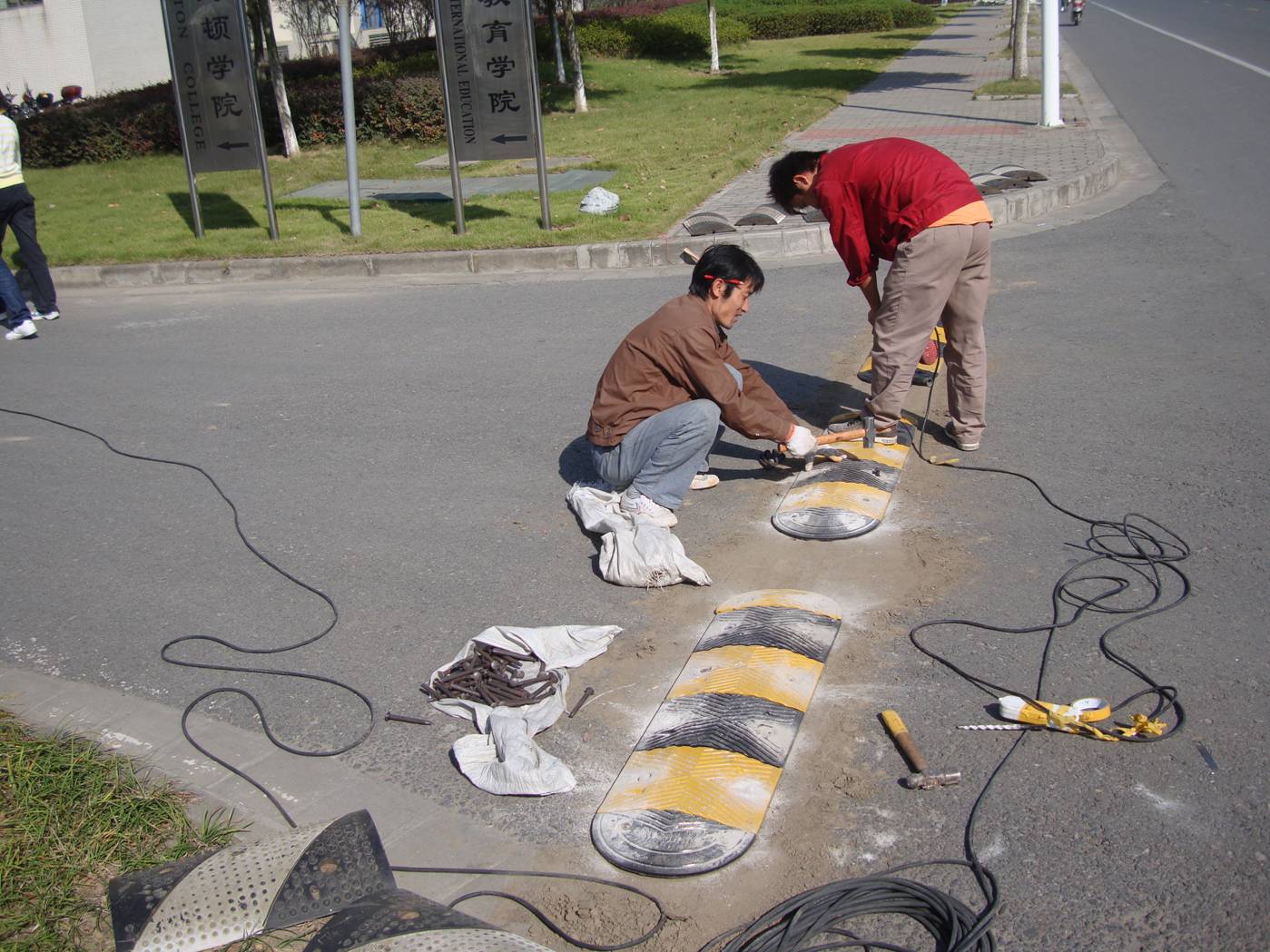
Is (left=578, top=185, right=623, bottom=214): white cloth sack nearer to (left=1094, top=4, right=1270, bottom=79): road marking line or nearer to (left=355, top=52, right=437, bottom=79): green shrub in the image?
(left=355, top=52, right=437, bottom=79): green shrub

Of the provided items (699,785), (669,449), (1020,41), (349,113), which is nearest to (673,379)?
(669,449)

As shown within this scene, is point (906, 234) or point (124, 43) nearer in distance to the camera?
point (906, 234)

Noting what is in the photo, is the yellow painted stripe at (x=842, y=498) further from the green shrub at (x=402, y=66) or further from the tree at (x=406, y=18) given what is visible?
the tree at (x=406, y=18)

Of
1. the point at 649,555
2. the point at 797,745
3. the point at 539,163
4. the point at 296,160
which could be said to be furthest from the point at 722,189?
the point at 797,745

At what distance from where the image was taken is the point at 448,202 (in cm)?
1291

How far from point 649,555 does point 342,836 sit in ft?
5.90

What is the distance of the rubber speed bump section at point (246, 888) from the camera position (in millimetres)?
2744

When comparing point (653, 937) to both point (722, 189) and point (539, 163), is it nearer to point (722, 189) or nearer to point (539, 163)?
point (539, 163)

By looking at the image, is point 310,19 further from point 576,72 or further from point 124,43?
point 576,72

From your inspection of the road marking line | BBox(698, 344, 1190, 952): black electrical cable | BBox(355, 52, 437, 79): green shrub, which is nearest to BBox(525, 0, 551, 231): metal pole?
BBox(698, 344, 1190, 952): black electrical cable

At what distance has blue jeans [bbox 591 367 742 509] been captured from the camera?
486 cm

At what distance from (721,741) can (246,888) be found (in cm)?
138

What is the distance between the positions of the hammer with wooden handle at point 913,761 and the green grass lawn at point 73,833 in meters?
1.92

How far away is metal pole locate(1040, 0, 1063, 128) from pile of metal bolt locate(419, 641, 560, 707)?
1283 cm
